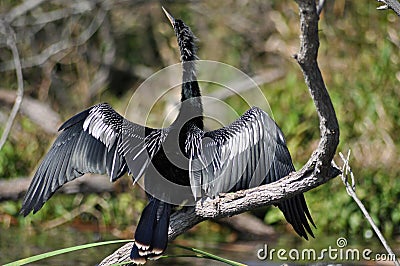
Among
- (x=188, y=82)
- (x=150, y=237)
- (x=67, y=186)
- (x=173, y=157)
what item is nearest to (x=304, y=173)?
(x=150, y=237)

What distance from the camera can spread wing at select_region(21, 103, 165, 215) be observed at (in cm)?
421

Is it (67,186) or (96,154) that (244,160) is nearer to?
(96,154)

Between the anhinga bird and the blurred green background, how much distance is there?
2.19 metres

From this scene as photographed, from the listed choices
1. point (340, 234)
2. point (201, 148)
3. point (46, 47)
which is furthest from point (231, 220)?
point (46, 47)

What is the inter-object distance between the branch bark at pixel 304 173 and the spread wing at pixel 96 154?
1.28 ft

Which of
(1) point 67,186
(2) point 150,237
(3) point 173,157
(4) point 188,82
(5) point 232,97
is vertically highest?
(5) point 232,97

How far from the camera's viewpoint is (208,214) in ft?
12.5

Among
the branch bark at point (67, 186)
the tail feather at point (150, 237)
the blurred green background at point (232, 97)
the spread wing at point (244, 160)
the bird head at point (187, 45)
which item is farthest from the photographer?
the branch bark at point (67, 186)

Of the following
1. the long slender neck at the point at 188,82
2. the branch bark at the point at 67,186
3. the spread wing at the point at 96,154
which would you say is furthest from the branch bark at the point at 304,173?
the branch bark at the point at 67,186

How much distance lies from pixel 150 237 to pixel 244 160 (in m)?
0.61

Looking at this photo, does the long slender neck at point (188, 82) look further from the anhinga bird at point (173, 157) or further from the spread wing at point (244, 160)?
the spread wing at point (244, 160)

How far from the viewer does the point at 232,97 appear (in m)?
9.02

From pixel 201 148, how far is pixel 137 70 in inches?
256

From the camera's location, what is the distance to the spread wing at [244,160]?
3955mm
